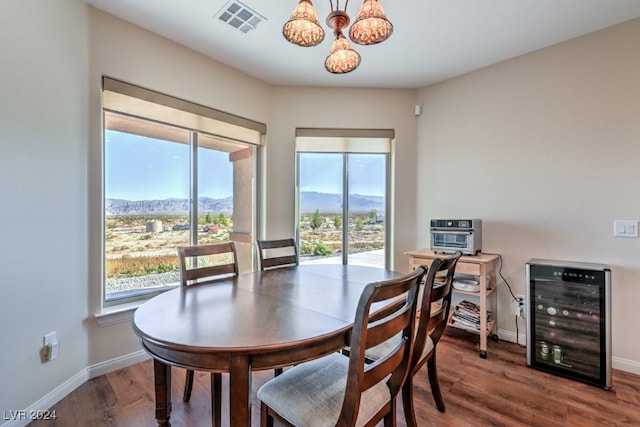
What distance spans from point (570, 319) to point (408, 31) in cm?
252

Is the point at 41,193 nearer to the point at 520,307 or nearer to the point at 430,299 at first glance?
the point at 430,299

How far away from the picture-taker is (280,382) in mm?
1246

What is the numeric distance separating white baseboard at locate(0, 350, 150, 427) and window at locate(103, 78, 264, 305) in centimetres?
44

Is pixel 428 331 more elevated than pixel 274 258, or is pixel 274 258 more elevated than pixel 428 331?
pixel 274 258

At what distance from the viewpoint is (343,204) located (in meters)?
3.53

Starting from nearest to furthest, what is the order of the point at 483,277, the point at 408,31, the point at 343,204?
the point at 408,31, the point at 483,277, the point at 343,204

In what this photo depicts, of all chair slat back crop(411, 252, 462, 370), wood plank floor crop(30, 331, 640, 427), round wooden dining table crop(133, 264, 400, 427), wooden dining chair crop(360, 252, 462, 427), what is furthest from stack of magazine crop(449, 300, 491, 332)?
round wooden dining table crop(133, 264, 400, 427)

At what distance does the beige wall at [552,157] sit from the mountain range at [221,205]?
0.80 metres

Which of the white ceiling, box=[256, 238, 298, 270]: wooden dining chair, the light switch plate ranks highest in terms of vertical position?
the white ceiling

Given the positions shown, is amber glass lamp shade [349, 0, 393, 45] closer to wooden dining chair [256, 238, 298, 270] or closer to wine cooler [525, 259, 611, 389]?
wooden dining chair [256, 238, 298, 270]

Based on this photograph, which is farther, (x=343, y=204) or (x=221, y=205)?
(x=343, y=204)

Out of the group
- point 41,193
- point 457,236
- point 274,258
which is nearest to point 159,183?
point 41,193

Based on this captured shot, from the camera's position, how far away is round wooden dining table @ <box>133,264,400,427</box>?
998 mm

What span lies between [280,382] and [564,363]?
2189mm
